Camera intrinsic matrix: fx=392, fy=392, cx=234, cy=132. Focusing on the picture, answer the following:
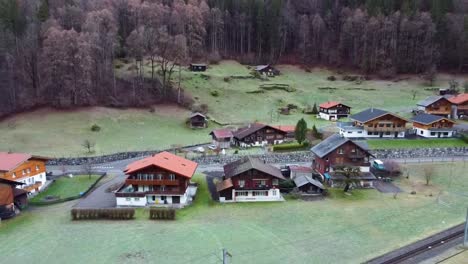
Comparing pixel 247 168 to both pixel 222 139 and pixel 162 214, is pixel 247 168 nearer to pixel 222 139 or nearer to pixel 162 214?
pixel 162 214

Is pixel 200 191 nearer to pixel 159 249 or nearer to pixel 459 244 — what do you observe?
pixel 159 249

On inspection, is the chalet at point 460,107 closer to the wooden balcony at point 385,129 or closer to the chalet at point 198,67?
the wooden balcony at point 385,129

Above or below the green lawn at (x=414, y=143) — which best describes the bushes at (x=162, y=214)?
below

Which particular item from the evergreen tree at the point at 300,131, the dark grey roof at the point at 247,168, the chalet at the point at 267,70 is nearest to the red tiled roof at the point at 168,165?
the dark grey roof at the point at 247,168

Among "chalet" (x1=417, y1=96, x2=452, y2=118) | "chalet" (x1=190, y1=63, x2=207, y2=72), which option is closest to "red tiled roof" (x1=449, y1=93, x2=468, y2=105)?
"chalet" (x1=417, y1=96, x2=452, y2=118)

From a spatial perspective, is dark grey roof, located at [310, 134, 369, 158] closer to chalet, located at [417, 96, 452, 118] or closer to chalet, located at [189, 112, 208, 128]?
chalet, located at [189, 112, 208, 128]

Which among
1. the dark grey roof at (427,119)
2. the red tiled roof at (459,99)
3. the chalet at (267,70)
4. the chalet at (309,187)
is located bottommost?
the chalet at (309,187)
